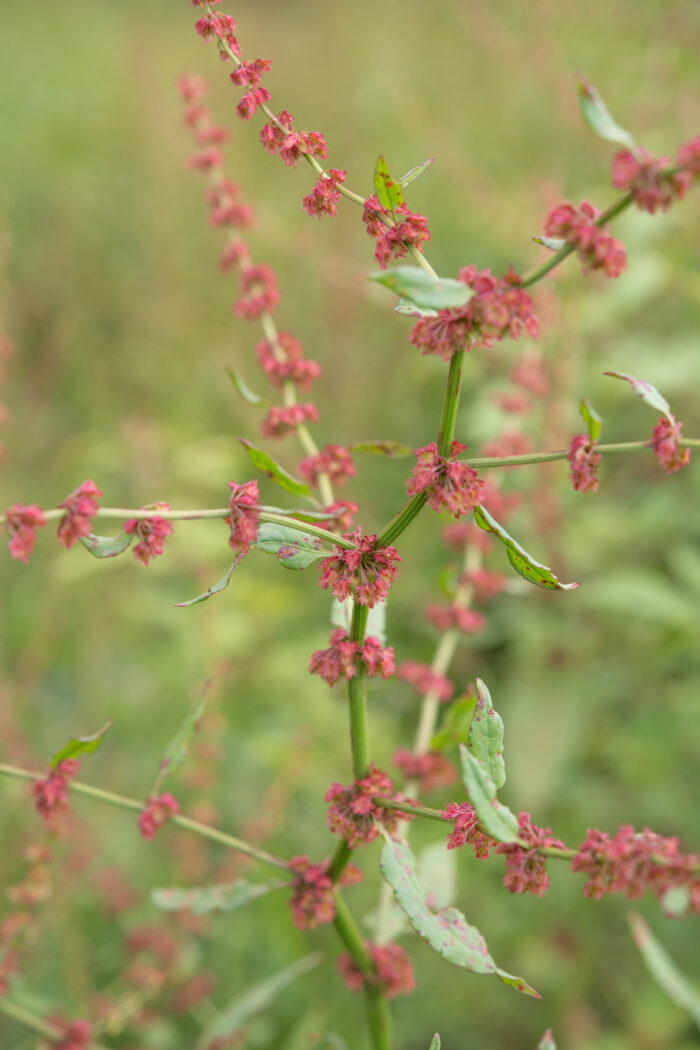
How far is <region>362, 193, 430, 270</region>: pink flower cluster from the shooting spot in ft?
2.35

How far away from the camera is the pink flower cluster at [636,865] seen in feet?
2.12

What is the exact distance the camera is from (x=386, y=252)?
72 cm

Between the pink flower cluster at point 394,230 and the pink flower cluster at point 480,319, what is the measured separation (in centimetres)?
8

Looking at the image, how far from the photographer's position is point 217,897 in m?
1.00

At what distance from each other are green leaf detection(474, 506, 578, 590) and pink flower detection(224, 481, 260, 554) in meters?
0.17

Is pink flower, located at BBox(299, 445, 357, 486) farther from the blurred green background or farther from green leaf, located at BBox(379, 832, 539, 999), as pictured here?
green leaf, located at BBox(379, 832, 539, 999)

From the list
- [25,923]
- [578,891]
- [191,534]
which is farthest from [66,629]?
[25,923]

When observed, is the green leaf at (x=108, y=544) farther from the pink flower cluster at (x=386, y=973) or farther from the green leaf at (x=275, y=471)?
the pink flower cluster at (x=386, y=973)

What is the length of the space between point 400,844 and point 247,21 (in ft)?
21.8

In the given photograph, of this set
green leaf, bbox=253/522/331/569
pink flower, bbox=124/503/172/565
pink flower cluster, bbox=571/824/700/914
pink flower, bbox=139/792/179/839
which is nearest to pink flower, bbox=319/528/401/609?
green leaf, bbox=253/522/331/569

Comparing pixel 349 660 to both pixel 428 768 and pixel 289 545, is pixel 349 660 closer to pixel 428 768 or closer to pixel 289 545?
pixel 289 545

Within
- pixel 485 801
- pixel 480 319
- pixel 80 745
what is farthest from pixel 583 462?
pixel 80 745

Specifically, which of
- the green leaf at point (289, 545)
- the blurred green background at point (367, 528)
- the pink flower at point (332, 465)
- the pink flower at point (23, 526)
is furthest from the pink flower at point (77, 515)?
the blurred green background at point (367, 528)

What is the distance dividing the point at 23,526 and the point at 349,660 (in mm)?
277
